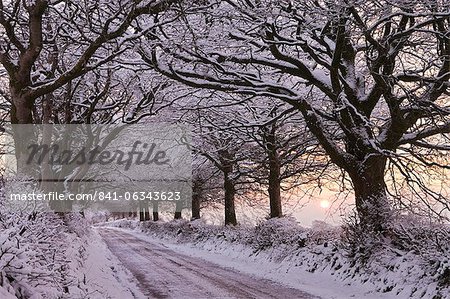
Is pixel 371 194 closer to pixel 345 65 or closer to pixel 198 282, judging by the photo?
pixel 345 65

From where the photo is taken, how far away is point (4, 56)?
31.8 feet

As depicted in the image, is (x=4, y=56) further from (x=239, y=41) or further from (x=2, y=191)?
(x=239, y=41)

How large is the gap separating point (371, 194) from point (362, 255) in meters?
1.66

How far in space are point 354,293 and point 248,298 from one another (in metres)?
2.52

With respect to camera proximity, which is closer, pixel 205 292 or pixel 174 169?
pixel 205 292

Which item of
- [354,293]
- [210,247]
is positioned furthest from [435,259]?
[210,247]

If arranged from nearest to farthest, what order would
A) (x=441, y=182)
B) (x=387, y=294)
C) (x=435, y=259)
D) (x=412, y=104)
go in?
1. (x=435, y=259)
2. (x=387, y=294)
3. (x=412, y=104)
4. (x=441, y=182)

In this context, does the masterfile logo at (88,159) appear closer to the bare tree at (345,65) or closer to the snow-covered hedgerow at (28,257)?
the snow-covered hedgerow at (28,257)

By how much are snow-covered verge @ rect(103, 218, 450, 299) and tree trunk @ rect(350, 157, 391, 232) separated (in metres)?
0.39

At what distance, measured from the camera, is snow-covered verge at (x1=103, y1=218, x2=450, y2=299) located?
371 inches

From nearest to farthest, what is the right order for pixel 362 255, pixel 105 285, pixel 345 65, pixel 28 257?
pixel 28 257
pixel 105 285
pixel 362 255
pixel 345 65

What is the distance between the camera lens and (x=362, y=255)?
11.9m

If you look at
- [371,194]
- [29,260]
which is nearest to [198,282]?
[371,194]

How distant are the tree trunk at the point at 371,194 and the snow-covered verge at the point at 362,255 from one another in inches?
15.4
